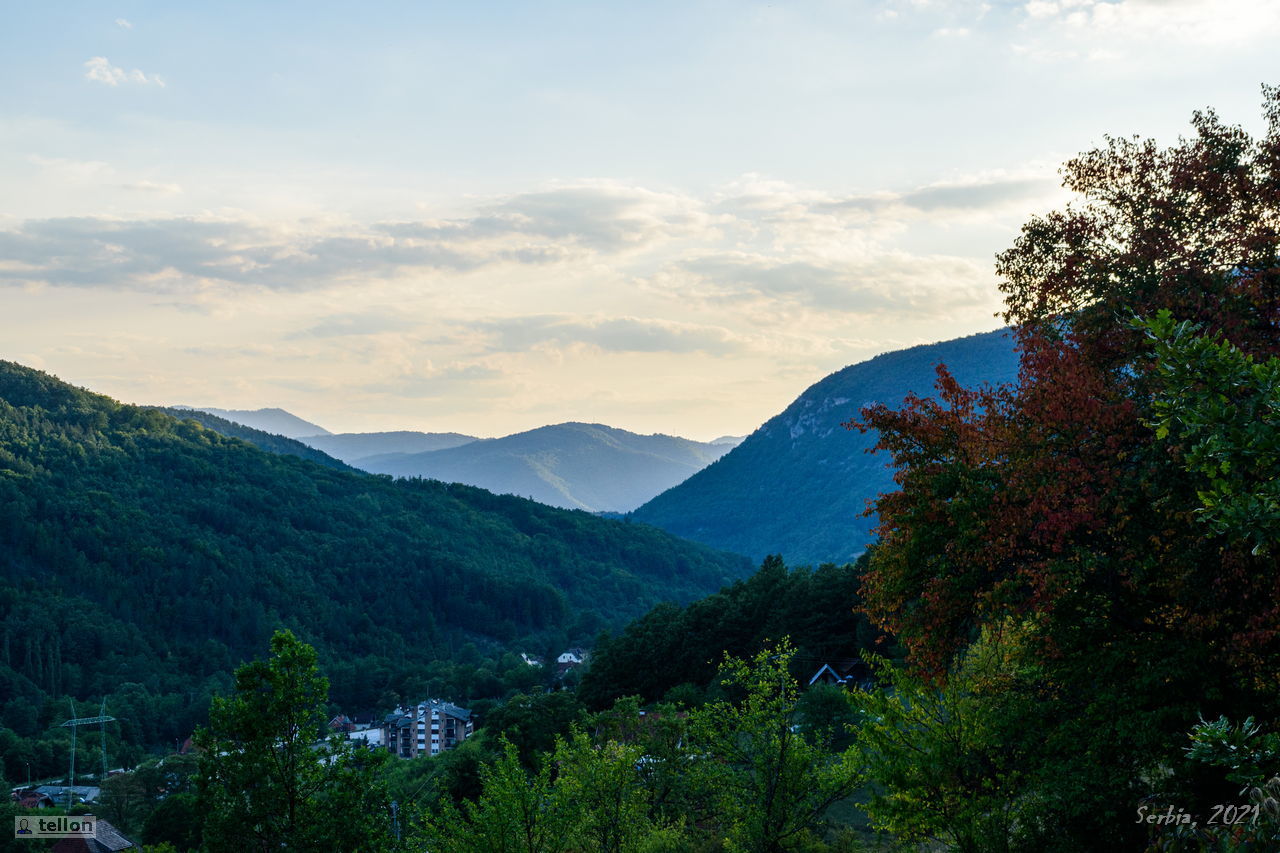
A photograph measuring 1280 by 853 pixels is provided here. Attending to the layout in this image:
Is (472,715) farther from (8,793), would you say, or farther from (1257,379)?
(1257,379)

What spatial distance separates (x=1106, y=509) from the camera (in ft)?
38.3

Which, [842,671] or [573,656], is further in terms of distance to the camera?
[573,656]

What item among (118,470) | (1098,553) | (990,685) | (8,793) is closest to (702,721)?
(990,685)

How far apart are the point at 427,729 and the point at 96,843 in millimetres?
49912

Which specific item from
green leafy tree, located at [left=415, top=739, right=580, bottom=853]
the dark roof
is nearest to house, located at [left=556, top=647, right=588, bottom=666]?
the dark roof

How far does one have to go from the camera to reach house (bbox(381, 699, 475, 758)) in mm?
100012

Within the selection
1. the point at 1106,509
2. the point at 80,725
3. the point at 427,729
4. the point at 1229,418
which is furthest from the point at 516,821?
the point at 80,725

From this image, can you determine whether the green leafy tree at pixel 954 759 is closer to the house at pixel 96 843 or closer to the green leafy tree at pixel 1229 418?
the green leafy tree at pixel 1229 418

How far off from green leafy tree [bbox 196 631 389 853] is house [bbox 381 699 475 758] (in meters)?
85.2

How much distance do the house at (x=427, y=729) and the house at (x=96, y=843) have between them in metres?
45.1

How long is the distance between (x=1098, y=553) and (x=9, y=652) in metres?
160

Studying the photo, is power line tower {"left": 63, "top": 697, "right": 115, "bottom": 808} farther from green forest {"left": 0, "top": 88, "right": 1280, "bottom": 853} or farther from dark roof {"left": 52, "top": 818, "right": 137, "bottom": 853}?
green forest {"left": 0, "top": 88, "right": 1280, "bottom": 853}

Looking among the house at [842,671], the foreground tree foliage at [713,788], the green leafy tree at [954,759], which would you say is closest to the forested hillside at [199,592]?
the house at [842,671]

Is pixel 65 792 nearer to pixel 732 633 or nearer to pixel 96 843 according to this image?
pixel 96 843
